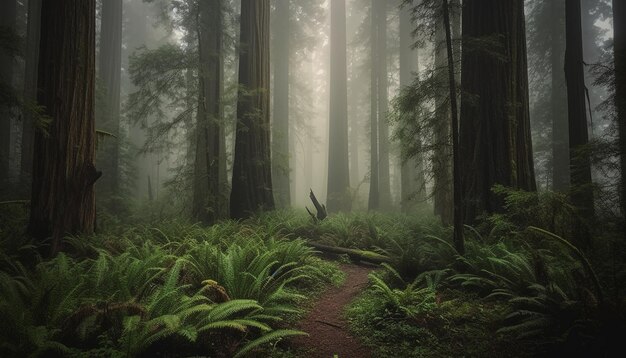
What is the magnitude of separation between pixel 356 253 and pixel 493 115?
4.34 meters

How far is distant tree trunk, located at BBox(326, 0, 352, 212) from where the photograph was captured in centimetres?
1852

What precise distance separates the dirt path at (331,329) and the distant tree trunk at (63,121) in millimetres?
4621

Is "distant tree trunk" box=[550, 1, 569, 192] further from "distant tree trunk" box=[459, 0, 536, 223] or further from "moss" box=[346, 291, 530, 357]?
"moss" box=[346, 291, 530, 357]

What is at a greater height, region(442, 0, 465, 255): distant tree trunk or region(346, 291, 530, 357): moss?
region(442, 0, 465, 255): distant tree trunk

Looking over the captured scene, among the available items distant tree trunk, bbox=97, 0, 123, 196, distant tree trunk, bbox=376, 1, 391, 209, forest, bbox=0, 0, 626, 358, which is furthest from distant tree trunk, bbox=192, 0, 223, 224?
distant tree trunk, bbox=376, 1, 391, 209

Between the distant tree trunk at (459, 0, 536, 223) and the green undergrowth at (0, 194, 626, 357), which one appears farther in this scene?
the distant tree trunk at (459, 0, 536, 223)

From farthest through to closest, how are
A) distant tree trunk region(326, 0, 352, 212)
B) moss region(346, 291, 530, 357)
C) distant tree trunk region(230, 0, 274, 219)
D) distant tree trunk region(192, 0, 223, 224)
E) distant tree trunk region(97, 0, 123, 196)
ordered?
distant tree trunk region(326, 0, 352, 212), distant tree trunk region(97, 0, 123, 196), distant tree trunk region(192, 0, 223, 224), distant tree trunk region(230, 0, 274, 219), moss region(346, 291, 530, 357)

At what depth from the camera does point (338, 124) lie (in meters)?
19.3

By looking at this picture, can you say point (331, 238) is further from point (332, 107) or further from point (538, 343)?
point (332, 107)

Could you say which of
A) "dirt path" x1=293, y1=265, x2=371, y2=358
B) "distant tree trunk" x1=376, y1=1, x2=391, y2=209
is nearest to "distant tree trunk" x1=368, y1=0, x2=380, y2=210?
"distant tree trunk" x1=376, y1=1, x2=391, y2=209

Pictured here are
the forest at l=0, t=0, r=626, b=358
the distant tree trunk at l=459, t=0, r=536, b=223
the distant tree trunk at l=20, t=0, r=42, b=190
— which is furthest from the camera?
the distant tree trunk at l=20, t=0, r=42, b=190

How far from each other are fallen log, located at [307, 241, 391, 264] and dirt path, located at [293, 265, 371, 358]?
126 centimetres

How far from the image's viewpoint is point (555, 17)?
17703 millimetres

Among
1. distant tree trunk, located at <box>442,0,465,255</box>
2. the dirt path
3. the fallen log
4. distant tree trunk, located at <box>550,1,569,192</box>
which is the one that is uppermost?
distant tree trunk, located at <box>550,1,569,192</box>
